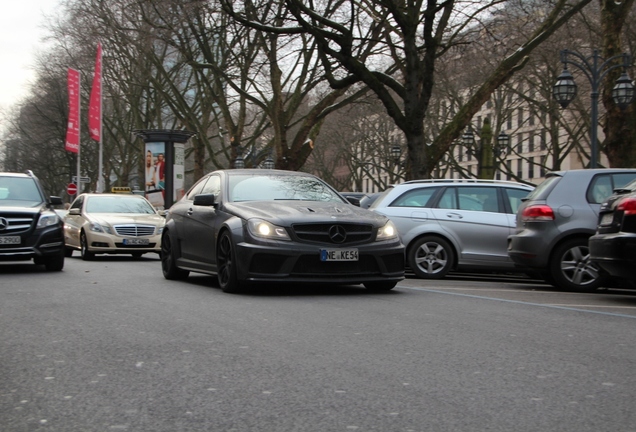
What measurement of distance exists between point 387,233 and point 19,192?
7574 mm

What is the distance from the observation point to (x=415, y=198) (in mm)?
14883

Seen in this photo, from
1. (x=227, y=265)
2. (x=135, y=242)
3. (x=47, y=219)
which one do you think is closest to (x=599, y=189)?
(x=227, y=265)

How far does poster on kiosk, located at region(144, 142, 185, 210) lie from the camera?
120ft

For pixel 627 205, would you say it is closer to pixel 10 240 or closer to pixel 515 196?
pixel 515 196

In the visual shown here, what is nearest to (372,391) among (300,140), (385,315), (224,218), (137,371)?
(137,371)

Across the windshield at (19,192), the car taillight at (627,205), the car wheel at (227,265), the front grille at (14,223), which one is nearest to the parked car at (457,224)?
the car wheel at (227,265)

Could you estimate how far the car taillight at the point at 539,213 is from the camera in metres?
11.9

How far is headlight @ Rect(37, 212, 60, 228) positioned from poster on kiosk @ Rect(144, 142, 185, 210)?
21220mm

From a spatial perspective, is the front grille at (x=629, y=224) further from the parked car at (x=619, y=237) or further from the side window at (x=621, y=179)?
the side window at (x=621, y=179)

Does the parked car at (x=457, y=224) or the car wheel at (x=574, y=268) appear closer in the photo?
the car wheel at (x=574, y=268)

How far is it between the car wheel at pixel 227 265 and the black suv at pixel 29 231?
4.58 m

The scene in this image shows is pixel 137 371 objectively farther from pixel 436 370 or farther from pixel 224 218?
pixel 224 218

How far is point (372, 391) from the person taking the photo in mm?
5121

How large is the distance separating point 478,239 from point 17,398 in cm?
1016
